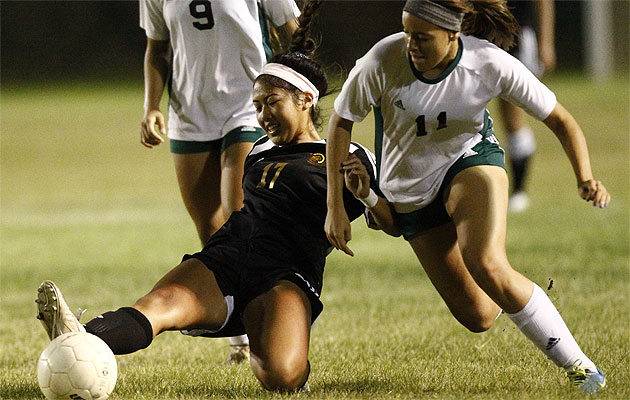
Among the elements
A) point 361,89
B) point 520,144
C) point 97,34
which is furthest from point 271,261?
point 97,34

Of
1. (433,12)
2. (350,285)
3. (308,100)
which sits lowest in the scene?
(350,285)

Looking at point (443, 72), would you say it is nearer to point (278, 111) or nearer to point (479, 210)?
point (479, 210)

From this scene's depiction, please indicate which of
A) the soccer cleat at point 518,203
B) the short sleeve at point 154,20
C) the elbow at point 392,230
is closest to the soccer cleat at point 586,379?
the elbow at point 392,230

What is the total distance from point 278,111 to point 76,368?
1444 millimetres

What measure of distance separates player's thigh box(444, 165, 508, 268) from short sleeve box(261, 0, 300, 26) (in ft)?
4.70

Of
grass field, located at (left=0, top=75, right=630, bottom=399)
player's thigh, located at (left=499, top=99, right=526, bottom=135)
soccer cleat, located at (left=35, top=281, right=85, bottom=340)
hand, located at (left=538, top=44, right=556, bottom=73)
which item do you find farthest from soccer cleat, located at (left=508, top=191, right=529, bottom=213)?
soccer cleat, located at (left=35, top=281, right=85, bottom=340)

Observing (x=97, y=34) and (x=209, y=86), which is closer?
(x=209, y=86)

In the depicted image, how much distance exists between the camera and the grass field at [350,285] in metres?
4.59

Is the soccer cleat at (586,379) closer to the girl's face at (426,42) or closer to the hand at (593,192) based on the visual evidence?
the hand at (593,192)

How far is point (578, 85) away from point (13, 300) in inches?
786

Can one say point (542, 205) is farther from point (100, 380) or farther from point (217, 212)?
point (100, 380)

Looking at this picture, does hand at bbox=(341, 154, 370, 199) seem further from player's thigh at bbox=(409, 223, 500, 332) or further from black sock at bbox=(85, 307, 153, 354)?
black sock at bbox=(85, 307, 153, 354)

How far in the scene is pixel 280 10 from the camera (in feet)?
17.5

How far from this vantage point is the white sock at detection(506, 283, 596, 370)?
4188mm
